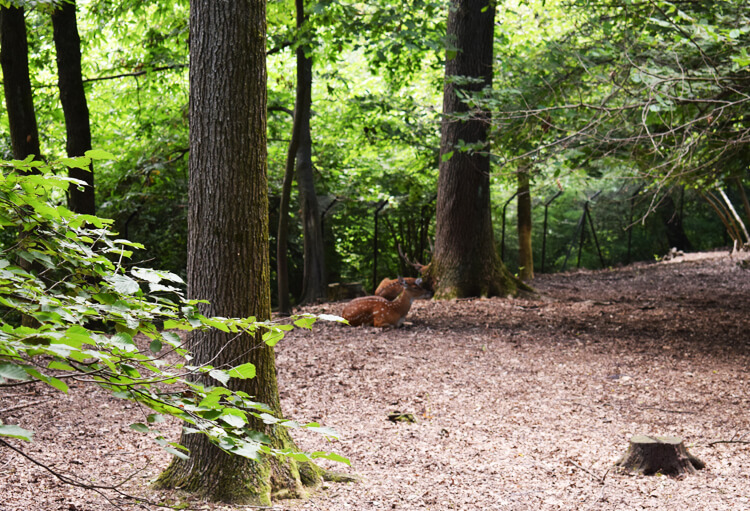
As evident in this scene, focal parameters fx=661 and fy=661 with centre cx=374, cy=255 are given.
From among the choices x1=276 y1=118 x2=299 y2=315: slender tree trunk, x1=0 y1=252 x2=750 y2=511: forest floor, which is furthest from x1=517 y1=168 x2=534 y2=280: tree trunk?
x1=276 y1=118 x2=299 y2=315: slender tree trunk

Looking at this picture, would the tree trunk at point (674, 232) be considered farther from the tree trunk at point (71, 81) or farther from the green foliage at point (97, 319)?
the green foliage at point (97, 319)

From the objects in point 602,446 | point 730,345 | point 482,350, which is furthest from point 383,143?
point 602,446

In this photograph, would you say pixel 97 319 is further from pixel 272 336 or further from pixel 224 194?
pixel 224 194

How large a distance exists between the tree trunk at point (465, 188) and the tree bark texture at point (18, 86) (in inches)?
210

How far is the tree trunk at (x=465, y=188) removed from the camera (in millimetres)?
9453

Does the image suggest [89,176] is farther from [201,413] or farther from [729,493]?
[729,493]

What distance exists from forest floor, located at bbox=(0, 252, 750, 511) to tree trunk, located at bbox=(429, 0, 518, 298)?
513 millimetres

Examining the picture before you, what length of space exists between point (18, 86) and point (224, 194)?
436 centimetres

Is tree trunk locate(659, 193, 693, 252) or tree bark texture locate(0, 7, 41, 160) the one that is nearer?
tree bark texture locate(0, 7, 41, 160)

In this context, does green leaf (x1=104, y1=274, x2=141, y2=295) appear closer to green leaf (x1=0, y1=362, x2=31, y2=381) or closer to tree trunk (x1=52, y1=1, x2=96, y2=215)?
green leaf (x1=0, y1=362, x2=31, y2=381)

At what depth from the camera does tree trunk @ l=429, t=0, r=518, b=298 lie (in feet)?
31.0

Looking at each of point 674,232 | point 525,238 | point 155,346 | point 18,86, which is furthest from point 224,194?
point 674,232

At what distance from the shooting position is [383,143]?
12.3 m

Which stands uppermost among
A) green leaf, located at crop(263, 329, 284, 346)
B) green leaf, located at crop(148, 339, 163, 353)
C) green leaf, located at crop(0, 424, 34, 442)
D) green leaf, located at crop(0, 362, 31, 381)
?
green leaf, located at crop(0, 362, 31, 381)
